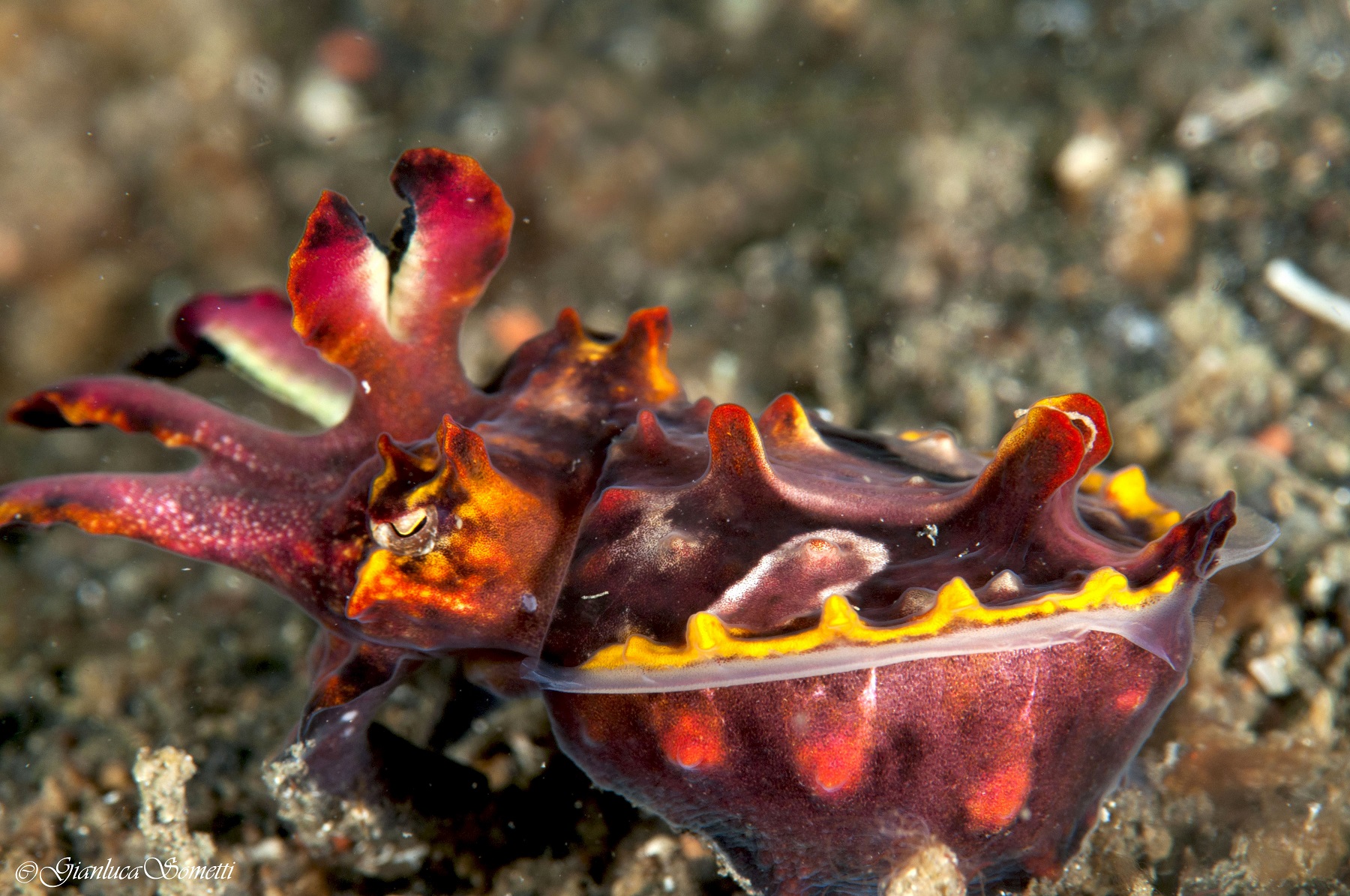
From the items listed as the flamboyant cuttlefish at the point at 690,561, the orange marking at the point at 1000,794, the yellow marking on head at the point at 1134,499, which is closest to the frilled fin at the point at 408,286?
the flamboyant cuttlefish at the point at 690,561

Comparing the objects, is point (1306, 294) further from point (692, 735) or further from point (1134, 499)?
point (692, 735)

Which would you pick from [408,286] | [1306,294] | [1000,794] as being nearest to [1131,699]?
[1000,794]

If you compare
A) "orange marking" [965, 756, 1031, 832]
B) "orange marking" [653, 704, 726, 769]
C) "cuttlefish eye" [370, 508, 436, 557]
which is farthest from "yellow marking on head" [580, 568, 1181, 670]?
"cuttlefish eye" [370, 508, 436, 557]

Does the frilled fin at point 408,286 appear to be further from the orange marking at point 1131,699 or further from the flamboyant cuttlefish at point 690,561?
the orange marking at point 1131,699

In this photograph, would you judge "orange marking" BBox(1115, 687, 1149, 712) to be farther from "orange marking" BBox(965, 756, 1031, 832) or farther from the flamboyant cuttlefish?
"orange marking" BBox(965, 756, 1031, 832)

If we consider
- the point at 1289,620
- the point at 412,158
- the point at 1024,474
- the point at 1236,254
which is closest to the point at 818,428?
the point at 1024,474

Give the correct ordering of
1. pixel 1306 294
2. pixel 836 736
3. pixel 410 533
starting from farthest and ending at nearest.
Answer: pixel 1306 294
pixel 410 533
pixel 836 736
